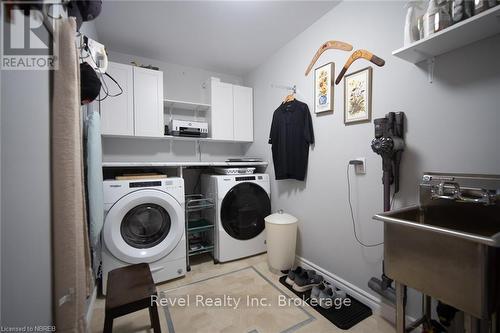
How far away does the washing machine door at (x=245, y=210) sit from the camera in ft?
7.45

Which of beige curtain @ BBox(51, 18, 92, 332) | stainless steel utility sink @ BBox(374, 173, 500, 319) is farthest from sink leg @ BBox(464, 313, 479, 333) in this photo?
beige curtain @ BBox(51, 18, 92, 332)

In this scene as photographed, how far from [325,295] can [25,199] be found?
1797 mm

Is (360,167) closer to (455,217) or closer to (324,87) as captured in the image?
(455,217)

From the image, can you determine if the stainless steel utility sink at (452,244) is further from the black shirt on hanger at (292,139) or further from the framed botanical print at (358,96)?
the black shirt on hanger at (292,139)

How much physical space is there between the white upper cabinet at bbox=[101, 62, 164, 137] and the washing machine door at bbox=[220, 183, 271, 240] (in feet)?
3.57

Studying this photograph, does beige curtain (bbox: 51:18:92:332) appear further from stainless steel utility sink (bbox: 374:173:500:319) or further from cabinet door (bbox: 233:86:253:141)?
cabinet door (bbox: 233:86:253:141)

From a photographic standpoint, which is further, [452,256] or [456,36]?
[456,36]

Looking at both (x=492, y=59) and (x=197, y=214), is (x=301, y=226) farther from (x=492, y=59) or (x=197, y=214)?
(x=492, y=59)

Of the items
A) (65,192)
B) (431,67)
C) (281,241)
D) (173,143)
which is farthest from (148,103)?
(431,67)

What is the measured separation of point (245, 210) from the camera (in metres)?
2.39

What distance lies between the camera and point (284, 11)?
1787mm

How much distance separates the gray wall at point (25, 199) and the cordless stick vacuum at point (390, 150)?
1.64 metres

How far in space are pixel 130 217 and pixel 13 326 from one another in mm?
1213

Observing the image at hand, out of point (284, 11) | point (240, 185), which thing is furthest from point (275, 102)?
point (240, 185)
